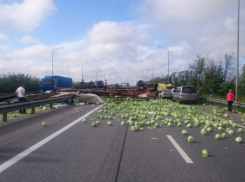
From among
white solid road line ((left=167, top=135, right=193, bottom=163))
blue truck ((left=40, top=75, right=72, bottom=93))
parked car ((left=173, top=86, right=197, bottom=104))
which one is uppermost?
blue truck ((left=40, top=75, right=72, bottom=93))

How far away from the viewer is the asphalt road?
616 centimetres

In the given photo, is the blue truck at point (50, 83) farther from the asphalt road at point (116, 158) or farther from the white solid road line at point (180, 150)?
the white solid road line at point (180, 150)

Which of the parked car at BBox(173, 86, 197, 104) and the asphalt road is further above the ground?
the parked car at BBox(173, 86, 197, 104)

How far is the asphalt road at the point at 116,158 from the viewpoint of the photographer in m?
6.16

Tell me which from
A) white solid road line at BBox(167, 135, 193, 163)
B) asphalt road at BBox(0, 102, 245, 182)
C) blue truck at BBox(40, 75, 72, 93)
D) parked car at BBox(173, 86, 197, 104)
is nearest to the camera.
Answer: asphalt road at BBox(0, 102, 245, 182)

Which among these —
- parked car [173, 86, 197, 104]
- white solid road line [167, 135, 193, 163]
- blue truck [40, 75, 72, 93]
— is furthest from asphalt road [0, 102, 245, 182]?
blue truck [40, 75, 72, 93]

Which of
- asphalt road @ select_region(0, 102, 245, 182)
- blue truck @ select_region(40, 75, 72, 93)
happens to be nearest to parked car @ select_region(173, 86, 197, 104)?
asphalt road @ select_region(0, 102, 245, 182)

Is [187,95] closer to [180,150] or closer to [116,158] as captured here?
[180,150]

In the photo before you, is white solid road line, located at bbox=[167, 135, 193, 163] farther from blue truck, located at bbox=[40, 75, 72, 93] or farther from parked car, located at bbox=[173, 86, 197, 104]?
blue truck, located at bbox=[40, 75, 72, 93]

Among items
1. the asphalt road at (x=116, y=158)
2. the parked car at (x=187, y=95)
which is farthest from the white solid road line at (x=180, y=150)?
the parked car at (x=187, y=95)

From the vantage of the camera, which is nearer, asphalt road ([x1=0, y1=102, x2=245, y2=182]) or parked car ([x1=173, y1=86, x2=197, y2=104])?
asphalt road ([x1=0, y1=102, x2=245, y2=182])

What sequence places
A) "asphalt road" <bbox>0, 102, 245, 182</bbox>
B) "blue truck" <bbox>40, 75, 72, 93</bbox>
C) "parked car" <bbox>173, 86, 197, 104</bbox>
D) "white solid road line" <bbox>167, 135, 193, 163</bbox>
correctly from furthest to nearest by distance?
"blue truck" <bbox>40, 75, 72, 93</bbox>, "parked car" <bbox>173, 86, 197, 104</bbox>, "white solid road line" <bbox>167, 135, 193, 163</bbox>, "asphalt road" <bbox>0, 102, 245, 182</bbox>

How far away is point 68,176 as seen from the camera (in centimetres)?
614

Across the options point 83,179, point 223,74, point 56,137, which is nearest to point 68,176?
point 83,179
